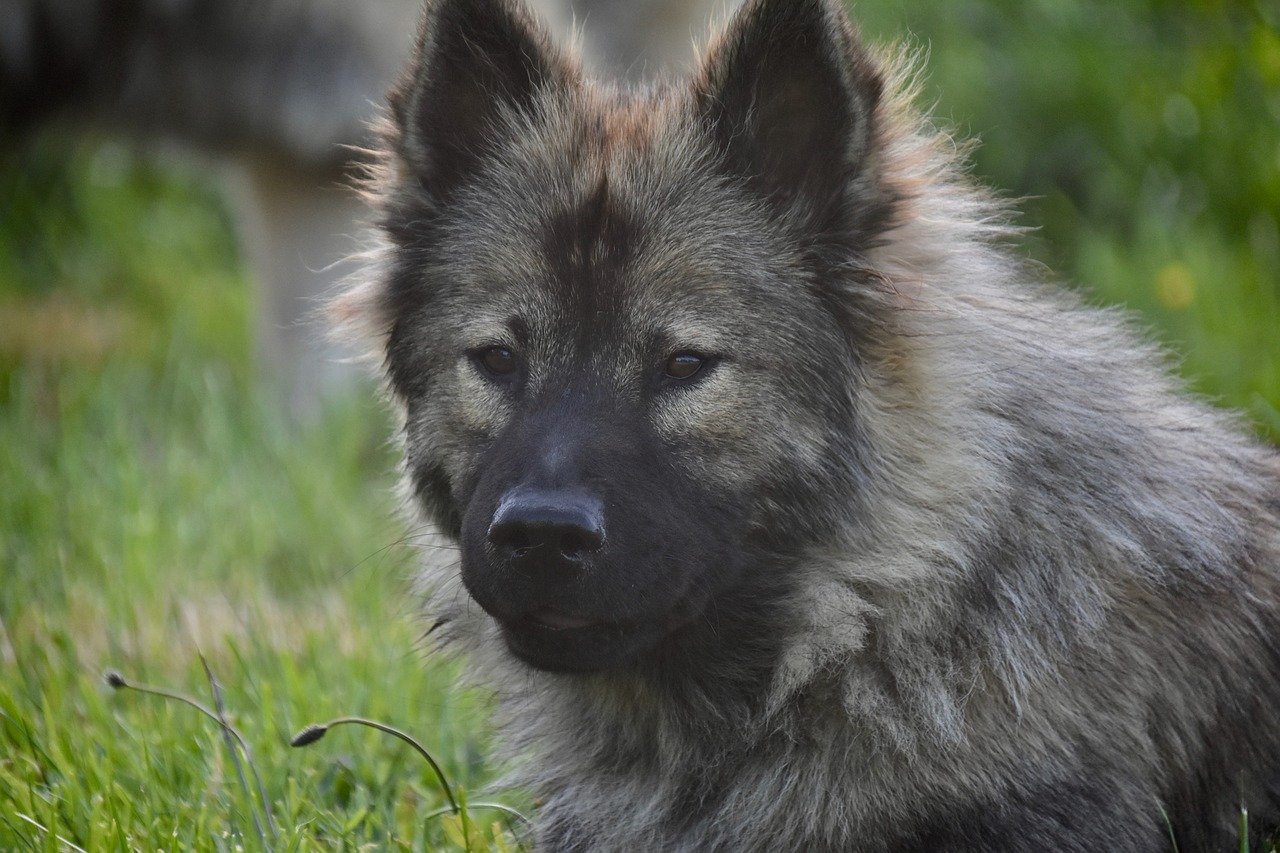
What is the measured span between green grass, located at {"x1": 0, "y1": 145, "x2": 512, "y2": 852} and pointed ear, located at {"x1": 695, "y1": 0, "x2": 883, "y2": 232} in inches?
58.3

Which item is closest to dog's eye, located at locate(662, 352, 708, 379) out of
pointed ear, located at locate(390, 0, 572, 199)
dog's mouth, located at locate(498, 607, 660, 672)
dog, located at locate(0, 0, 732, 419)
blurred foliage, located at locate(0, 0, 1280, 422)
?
dog's mouth, located at locate(498, 607, 660, 672)

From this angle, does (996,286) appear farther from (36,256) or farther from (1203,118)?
(36,256)

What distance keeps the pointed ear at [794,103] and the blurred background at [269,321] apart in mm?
807

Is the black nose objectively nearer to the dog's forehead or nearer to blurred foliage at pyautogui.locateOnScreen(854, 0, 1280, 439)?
the dog's forehead

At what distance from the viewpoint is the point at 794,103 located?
2861 mm

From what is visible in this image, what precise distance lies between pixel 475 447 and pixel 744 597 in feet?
2.21

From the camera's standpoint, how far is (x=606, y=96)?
3.18 m

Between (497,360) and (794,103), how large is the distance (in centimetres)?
84

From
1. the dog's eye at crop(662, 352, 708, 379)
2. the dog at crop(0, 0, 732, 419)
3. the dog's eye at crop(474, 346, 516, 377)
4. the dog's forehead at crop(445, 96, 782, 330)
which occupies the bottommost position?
the dog at crop(0, 0, 732, 419)

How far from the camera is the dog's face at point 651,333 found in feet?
8.70

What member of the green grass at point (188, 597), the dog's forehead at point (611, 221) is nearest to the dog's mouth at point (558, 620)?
the green grass at point (188, 597)

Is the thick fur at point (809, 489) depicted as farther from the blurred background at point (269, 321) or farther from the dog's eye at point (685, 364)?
the blurred background at point (269, 321)

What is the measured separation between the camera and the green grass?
3.19 m

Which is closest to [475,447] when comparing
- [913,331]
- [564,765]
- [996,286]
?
[564,765]
